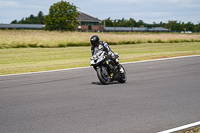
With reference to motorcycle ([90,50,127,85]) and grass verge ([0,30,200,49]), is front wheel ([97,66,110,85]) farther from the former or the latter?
grass verge ([0,30,200,49])

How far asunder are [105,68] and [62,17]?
61887mm

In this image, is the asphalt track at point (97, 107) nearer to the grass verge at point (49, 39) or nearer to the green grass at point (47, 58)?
the green grass at point (47, 58)

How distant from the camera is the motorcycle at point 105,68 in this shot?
30.6 feet

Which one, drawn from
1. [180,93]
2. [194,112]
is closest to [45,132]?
[194,112]

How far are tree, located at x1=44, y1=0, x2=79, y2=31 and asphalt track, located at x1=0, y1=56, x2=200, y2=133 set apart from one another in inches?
2390

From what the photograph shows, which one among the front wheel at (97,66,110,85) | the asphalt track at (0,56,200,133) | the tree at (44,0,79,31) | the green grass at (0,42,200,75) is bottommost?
the green grass at (0,42,200,75)

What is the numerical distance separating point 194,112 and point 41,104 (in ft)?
10.7

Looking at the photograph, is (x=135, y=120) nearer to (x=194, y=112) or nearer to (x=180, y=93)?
(x=194, y=112)

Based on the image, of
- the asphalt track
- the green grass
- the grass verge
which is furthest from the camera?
the grass verge

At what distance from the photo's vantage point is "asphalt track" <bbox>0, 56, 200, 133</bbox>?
16.9 ft

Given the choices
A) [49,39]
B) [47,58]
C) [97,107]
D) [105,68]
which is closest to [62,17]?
[49,39]

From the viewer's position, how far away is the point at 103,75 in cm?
950

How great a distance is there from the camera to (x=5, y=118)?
220 inches

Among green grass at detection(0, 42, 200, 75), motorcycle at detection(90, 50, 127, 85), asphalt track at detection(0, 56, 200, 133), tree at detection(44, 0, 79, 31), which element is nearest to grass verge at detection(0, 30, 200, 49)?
green grass at detection(0, 42, 200, 75)
